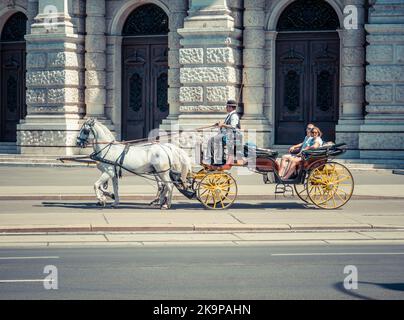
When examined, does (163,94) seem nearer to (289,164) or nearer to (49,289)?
(289,164)

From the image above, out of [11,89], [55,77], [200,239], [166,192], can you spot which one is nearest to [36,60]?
[55,77]

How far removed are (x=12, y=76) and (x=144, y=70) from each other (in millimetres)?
5137

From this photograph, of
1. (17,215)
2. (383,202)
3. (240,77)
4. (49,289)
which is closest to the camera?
Answer: (49,289)

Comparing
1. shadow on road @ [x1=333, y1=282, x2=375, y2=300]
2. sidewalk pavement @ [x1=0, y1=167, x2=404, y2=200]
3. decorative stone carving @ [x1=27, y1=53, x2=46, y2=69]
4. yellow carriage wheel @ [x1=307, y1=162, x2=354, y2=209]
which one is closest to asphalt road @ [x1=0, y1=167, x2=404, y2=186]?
sidewalk pavement @ [x1=0, y1=167, x2=404, y2=200]

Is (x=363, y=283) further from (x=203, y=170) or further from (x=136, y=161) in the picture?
(x=136, y=161)

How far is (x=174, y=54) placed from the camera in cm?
3181

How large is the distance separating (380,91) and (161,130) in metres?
7.04

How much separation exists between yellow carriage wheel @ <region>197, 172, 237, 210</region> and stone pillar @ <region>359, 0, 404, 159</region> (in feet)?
32.4

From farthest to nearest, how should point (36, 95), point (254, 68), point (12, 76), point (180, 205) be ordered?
point (12, 76) → point (36, 95) → point (254, 68) → point (180, 205)

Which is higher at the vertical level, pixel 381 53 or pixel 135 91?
pixel 381 53

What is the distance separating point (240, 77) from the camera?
31.1 m

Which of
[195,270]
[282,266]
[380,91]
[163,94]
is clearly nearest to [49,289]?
[195,270]

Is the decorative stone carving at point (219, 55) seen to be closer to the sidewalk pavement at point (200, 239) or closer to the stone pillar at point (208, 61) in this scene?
the stone pillar at point (208, 61)

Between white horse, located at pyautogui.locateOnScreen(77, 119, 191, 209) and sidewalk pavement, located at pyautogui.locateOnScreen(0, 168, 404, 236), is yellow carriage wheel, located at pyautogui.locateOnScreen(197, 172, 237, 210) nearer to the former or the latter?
sidewalk pavement, located at pyautogui.locateOnScreen(0, 168, 404, 236)
